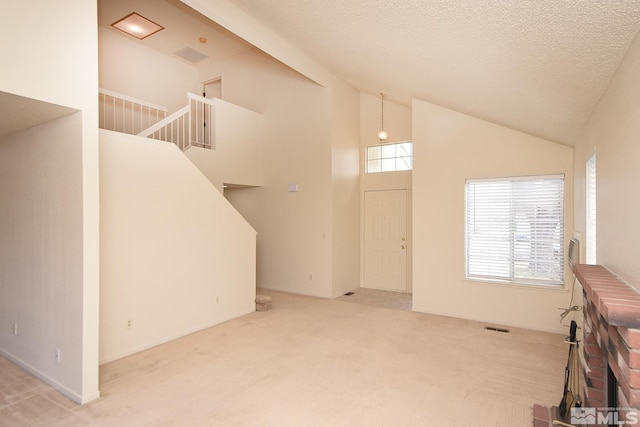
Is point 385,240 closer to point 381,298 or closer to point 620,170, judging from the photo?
point 381,298

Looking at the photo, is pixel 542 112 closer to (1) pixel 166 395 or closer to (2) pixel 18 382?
(1) pixel 166 395

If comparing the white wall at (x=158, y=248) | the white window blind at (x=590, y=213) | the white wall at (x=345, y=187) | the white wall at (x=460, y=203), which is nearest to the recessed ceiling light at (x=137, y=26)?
the white wall at (x=158, y=248)

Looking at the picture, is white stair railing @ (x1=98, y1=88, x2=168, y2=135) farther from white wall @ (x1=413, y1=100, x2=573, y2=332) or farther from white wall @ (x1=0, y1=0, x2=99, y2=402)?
white wall @ (x1=413, y1=100, x2=573, y2=332)

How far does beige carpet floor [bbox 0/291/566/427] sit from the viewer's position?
2553 mm

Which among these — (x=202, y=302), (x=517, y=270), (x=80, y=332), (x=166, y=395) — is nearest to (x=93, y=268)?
(x=80, y=332)

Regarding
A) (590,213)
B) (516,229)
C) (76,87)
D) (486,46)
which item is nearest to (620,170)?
(486,46)

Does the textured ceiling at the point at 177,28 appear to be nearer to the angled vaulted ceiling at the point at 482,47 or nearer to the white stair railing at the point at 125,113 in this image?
the white stair railing at the point at 125,113

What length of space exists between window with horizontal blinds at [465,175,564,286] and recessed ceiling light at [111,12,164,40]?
230 inches

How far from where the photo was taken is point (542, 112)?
3250mm

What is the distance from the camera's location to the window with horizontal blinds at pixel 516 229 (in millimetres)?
4426

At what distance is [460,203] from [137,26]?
243 inches

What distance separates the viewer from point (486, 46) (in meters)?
2.37

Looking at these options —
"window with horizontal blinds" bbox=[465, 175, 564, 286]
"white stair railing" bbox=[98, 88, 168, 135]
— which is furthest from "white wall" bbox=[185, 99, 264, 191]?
"window with horizontal blinds" bbox=[465, 175, 564, 286]

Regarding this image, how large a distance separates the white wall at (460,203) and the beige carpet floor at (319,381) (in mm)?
409
